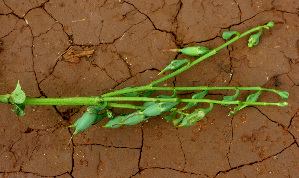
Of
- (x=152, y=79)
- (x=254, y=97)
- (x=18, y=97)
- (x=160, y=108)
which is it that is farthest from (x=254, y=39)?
(x=18, y=97)

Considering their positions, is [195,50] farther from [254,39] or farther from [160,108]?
[160,108]

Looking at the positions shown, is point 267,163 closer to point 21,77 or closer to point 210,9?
point 210,9

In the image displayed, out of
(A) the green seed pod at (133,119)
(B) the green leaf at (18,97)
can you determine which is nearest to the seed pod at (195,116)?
(A) the green seed pod at (133,119)

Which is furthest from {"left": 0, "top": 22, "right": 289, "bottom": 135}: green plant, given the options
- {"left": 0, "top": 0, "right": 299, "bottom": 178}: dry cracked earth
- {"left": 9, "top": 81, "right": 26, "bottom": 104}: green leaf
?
{"left": 0, "top": 0, "right": 299, "bottom": 178}: dry cracked earth

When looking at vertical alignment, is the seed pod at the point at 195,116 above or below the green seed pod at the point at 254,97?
above

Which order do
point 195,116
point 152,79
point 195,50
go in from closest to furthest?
point 195,116, point 195,50, point 152,79

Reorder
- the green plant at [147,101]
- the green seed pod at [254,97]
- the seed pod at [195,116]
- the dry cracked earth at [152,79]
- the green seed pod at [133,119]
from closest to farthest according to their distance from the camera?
the seed pod at [195,116] → the green plant at [147,101] → the green seed pod at [133,119] → the green seed pod at [254,97] → the dry cracked earth at [152,79]

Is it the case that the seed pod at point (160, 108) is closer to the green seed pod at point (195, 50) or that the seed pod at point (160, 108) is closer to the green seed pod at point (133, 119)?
the green seed pod at point (133, 119)

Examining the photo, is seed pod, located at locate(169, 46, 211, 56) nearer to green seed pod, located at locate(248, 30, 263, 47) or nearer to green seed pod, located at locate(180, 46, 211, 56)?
green seed pod, located at locate(180, 46, 211, 56)
